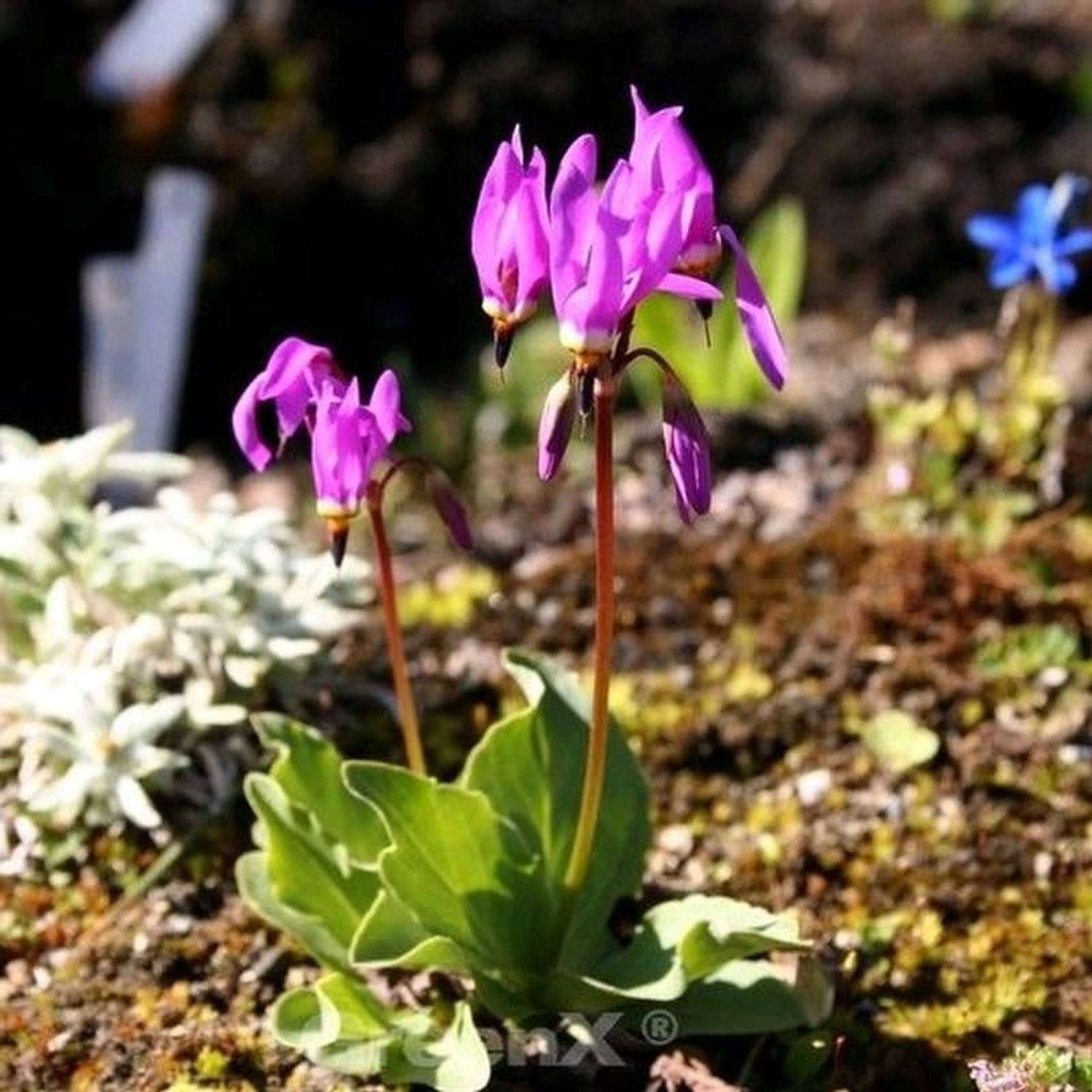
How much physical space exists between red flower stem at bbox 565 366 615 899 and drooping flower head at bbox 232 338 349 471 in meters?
0.37

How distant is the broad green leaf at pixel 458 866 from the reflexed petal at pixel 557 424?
20.8 inches

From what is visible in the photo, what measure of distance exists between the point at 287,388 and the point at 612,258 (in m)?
0.55

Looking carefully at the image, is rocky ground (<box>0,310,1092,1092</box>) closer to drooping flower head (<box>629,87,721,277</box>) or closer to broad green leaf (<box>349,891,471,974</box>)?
broad green leaf (<box>349,891,471,974</box>)

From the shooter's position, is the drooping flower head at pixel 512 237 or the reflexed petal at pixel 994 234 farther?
the reflexed petal at pixel 994 234

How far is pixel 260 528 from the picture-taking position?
3689mm

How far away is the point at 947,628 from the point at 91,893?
5.33 feet

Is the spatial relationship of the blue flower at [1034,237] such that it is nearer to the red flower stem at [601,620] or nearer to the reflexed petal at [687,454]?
the red flower stem at [601,620]

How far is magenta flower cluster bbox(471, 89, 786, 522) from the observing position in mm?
2340

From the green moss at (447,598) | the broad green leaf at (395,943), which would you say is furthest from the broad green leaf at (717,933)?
the green moss at (447,598)

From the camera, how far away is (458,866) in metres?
2.80

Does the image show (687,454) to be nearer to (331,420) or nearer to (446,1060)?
(331,420)

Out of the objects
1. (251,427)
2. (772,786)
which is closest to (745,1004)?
(772,786)

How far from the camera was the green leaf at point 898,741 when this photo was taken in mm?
3574

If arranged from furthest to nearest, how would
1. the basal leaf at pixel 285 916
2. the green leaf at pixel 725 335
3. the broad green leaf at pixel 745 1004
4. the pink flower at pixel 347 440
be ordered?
the green leaf at pixel 725 335 → the basal leaf at pixel 285 916 → the broad green leaf at pixel 745 1004 → the pink flower at pixel 347 440
